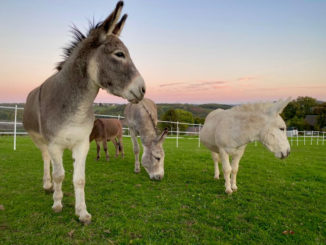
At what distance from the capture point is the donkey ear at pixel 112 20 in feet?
9.63

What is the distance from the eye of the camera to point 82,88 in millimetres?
3414

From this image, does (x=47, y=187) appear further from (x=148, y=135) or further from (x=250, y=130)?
(x=250, y=130)

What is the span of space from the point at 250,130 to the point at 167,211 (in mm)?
2636

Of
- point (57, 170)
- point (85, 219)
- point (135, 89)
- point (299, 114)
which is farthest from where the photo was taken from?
point (299, 114)

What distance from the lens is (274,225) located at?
3.84 meters

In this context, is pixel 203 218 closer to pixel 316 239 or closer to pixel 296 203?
pixel 316 239

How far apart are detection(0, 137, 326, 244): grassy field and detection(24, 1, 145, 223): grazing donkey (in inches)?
24.0

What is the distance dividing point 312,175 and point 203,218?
6138 millimetres

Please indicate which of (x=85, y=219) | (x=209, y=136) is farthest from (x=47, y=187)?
(x=209, y=136)

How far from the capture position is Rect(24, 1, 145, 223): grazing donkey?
10.2 ft

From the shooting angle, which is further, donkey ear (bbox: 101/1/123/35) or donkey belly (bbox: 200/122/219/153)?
donkey belly (bbox: 200/122/219/153)

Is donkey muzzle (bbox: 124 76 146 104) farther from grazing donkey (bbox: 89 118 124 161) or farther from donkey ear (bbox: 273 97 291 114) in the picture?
grazing donkey (bbox: 89 118 124 161)

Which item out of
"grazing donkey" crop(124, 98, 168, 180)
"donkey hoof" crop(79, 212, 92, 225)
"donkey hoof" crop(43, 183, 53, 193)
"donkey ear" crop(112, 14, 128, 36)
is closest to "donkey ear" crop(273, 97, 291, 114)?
"grazing donkey" crop(124, 98, 168, 180)

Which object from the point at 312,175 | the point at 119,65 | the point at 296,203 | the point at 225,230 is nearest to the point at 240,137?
the point at 296,203
